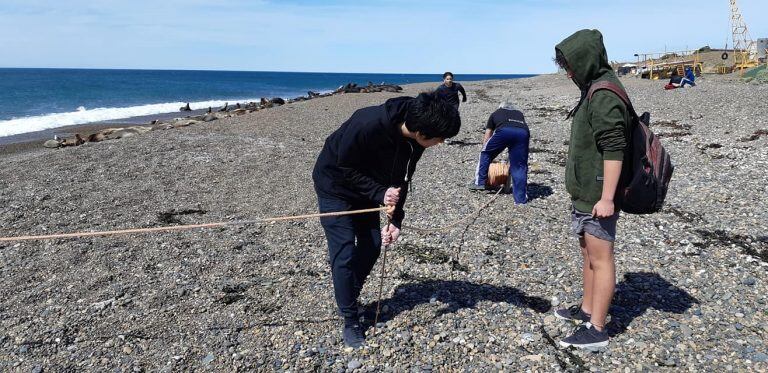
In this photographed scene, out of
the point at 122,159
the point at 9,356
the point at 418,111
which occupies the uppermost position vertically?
the point at 418,111

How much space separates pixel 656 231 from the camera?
285 inches

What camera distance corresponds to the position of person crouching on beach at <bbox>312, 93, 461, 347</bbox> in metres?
3.86

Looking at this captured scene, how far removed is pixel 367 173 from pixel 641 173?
1.95 meters

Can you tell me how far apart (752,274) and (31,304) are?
24.3 ft

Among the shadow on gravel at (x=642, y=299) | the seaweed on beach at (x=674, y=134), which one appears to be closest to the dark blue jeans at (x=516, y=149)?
the shadow on gravel at (x=642, y=299)

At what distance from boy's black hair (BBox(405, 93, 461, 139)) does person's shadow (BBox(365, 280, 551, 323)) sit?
1.99 meters

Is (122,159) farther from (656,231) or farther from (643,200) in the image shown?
(643,200)

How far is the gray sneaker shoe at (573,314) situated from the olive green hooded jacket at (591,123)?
1191mm

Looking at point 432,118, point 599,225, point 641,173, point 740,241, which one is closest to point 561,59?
point 641,173

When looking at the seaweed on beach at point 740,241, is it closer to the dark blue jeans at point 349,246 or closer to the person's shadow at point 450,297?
the person's shadow at point 450,297

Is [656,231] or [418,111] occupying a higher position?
[418,111]

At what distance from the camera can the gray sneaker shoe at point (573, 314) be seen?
15.6ft

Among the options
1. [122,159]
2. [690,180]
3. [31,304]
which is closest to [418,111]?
[31,304]

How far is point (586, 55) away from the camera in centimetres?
381
